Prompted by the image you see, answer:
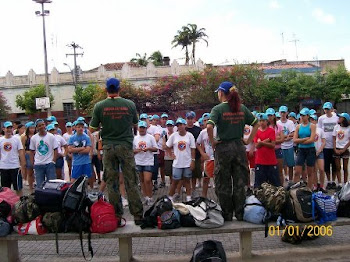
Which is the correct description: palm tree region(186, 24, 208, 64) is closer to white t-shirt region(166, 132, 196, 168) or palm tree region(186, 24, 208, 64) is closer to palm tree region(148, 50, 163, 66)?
palm tree region(148, 50, 163, 66)

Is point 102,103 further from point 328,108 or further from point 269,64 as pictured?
point 269,64

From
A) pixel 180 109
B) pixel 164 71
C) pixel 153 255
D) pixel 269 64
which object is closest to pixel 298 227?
pixel 153 255

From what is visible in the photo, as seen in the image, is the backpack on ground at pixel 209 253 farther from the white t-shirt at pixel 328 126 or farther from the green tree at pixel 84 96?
the green tree at pixel 84 96

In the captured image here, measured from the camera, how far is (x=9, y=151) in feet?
26.4

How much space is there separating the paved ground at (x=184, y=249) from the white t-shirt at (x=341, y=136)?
3.05 m

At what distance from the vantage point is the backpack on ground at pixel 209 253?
12.9 ft

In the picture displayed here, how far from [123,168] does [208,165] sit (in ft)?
11.0

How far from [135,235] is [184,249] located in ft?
3.56

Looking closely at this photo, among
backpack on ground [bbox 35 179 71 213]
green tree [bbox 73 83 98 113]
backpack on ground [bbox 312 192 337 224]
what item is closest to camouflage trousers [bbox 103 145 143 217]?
backpack on ground [bbox 35 179 71 213]

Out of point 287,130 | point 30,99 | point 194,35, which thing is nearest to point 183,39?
point 194,35

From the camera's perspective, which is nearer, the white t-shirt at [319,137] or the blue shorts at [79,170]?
the blue shorts at [79,170]

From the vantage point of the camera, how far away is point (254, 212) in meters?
4.87

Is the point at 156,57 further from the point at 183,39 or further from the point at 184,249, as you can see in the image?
the point at 184,249
